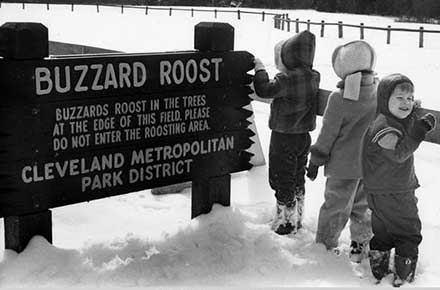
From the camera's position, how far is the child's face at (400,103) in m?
4.00

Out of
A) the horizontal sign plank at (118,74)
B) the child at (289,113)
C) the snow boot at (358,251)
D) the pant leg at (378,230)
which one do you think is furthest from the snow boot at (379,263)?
the horizontal sign plank at (118,74)

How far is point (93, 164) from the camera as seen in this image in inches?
164

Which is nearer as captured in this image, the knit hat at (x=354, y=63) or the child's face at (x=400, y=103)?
the child's face at (x=400, y=103)

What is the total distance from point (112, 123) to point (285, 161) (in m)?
1.32

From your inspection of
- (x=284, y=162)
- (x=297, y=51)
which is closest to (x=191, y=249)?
(x=284, y=162)

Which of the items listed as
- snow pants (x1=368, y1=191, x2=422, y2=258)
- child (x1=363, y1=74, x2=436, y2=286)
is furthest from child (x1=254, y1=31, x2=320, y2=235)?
snow pants (x1=368, y1=191, x2=422, y2=258)

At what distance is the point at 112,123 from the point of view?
13.7 feet

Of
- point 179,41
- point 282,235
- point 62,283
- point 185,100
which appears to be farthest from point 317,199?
point 179,41

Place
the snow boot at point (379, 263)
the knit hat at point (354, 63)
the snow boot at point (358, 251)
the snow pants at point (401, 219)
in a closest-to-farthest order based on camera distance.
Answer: the snow pants at point (401, 219)
the snow boot at point (379, 263)
the knit hat at point (354, 63)
the snow boot at point (358, 251)

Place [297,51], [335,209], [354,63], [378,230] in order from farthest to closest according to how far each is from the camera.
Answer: [297,51], [335,209], [354,63], [378,230]

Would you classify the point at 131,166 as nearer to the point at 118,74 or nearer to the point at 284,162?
the point at 118,74

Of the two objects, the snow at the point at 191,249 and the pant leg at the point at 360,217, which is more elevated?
the pant leg at the point at 360,217

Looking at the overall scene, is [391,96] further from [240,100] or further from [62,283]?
[62,283]

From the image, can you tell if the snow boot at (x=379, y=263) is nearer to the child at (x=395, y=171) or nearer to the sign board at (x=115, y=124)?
the child at (x=395, y=171)
